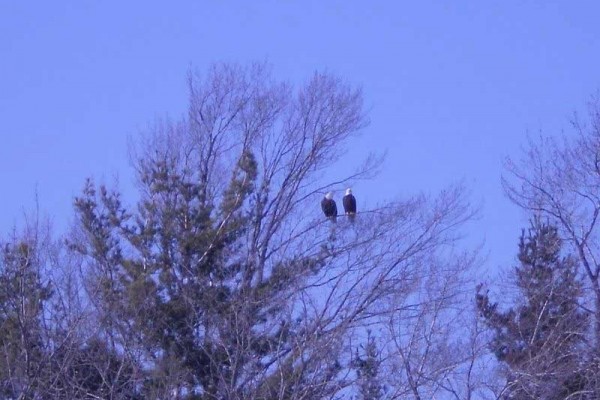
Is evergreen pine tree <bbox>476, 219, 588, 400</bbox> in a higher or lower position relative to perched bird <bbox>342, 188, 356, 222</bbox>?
lower

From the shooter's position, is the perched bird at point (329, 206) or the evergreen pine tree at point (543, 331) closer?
the evergreen pine tree at point (543, 331)

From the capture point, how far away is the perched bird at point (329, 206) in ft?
90.4

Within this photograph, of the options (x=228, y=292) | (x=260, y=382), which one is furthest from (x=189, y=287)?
(x=260, y=382)

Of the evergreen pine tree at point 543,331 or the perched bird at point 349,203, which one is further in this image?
the perched bird at point 349,203

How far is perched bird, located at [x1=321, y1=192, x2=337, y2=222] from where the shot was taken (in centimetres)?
2755

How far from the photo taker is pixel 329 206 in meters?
28.0

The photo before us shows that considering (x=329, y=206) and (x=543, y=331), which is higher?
(x=329, y=206)

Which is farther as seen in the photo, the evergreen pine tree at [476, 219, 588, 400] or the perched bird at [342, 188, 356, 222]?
the perched bird at [342, 188, 356, 222]

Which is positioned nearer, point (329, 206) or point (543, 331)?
point (543, 331)

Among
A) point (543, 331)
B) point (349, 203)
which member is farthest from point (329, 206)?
point (543, 331)

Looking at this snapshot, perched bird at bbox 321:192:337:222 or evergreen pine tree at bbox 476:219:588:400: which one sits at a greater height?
perched bird at bbox 321:192:337:222

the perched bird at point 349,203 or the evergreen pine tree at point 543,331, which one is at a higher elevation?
the perched bird at point 349,203

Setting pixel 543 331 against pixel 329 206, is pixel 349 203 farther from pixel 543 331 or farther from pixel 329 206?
pixel 543 331

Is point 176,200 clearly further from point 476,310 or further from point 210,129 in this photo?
point 476,310
